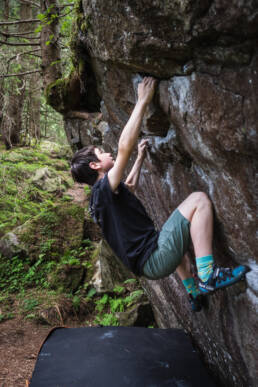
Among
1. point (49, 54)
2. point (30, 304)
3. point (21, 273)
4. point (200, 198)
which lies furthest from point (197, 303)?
point (49, 54)

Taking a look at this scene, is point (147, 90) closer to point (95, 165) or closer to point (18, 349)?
point (95, 165)

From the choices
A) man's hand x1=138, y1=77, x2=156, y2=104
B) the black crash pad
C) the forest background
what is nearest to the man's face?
man's hand x1=138, y1=77, x2=156, y2=104

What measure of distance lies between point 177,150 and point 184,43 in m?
1.19

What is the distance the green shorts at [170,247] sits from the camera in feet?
9.97

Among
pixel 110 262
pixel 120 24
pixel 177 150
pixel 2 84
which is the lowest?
pixel 110 262

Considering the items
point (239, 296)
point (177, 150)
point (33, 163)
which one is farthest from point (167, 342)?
point (33, 163)

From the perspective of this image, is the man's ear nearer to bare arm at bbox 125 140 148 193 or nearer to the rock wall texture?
bare arm at bbox 125 140 148 193

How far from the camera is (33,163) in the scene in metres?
12.2

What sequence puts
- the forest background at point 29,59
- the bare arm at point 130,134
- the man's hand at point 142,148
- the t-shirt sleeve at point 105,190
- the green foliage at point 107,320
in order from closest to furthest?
1. the bare arm at point 130,134
2. the t-shirt sleeve at point 105,190
3. the man's hand at point 142,148
4. the green foliage at point 107,320
5. the forest background at point 29,59

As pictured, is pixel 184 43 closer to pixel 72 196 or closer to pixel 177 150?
pixel 177 150

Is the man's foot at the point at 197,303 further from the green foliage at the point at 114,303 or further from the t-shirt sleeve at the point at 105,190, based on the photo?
the green foliage at the point at 114,303

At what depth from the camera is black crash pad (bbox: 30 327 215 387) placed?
345cm

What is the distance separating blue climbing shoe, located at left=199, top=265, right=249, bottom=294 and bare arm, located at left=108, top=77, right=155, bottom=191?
51.6 inches

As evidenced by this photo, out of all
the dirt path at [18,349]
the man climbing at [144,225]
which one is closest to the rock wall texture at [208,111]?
the man climbing at [144,225]
